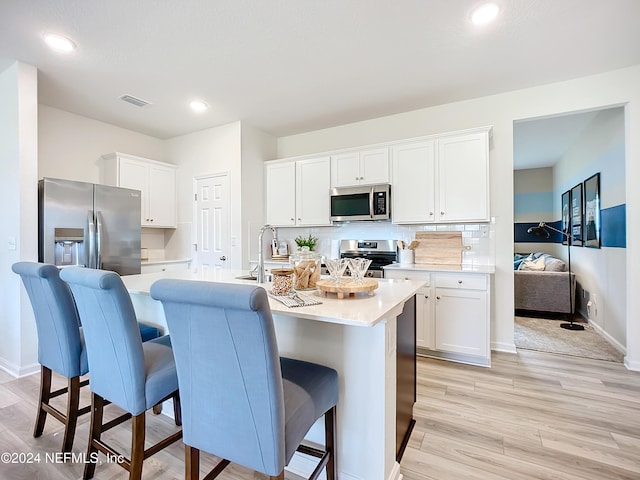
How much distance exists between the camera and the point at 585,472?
5.30 feet

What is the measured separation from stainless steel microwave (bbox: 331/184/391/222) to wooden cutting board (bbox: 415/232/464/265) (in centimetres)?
50

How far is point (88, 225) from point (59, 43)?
162 centimetres

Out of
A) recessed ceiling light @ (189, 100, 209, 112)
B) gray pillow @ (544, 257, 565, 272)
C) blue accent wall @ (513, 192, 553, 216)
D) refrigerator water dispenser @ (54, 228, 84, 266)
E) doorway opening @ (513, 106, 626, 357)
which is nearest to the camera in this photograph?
refrigerator water dispenser @ (54, 228, 84, 266)

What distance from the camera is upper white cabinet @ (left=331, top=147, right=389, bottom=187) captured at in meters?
3.64

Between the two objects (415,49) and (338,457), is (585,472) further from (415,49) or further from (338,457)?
(415,49)

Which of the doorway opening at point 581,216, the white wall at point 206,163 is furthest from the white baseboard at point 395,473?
the white wall at point 206,163

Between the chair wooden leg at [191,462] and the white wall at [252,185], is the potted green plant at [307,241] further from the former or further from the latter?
the chair wooden leg at [191,462]

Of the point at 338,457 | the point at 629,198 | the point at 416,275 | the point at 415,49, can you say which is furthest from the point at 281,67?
the point at 629,198

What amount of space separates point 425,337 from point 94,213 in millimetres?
3617

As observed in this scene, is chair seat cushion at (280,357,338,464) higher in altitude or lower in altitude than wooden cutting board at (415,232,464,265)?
lower

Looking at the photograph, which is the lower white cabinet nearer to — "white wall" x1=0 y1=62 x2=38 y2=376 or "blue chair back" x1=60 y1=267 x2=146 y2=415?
"blue chair back" x1=60 y1=267 x2=146 y2=415

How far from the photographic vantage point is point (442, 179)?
3.32m

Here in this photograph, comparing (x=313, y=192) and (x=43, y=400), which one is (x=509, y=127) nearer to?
(x=313, y=192)

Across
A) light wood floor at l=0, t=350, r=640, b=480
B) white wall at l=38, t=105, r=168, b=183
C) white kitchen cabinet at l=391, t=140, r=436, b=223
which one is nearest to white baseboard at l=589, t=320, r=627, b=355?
light wood floor at l=0, t=350, r=640, b=480
